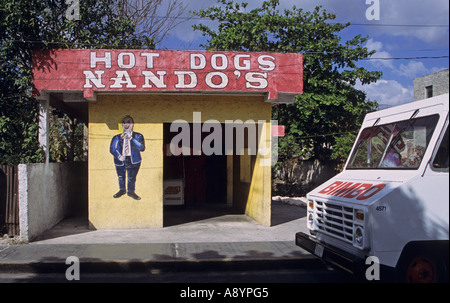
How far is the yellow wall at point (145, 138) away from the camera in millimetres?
10398

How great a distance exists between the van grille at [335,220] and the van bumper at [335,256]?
0.64ft

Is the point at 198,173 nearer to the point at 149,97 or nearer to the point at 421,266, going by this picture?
the point at 149,97

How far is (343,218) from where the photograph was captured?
557cm

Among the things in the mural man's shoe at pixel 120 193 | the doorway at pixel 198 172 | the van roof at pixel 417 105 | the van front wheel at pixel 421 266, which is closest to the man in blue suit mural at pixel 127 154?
the mural man's shoe at pixel 120 193

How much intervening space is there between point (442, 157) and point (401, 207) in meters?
0.81

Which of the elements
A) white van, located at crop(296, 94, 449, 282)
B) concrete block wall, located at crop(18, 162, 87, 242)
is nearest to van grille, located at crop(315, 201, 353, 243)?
white van, located at crop(296, 94, 449, 282)

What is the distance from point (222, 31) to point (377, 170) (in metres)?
14.6

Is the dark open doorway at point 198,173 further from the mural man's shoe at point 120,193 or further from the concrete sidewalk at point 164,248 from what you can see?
the mural man's shoe at point 120,193

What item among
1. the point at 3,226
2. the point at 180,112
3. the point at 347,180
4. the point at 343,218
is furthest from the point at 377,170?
the point at 3,226

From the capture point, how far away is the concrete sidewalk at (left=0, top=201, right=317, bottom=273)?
24.1ft

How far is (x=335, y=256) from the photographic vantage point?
552 centimetres

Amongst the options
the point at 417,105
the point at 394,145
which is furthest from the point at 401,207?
the point at 417,105

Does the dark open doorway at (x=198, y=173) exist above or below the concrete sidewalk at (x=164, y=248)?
above

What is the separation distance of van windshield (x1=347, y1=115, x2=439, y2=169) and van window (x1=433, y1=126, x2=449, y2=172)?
0.20 meters
